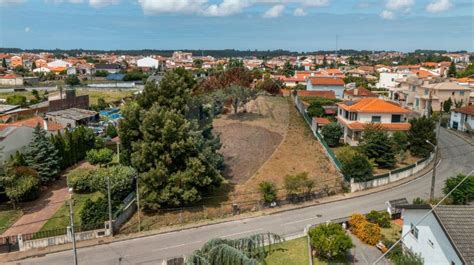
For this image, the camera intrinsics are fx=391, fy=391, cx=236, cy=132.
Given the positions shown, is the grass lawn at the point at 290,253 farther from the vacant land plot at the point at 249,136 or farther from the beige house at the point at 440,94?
the beige house at the point at 440,94

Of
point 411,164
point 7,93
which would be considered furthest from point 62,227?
point 7,93

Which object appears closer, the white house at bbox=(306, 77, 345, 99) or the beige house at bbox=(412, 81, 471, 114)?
the beige house at bbox=(412, 81, 471, 114)

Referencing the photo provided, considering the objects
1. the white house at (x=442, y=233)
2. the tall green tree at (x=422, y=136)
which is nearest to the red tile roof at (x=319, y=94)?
the tall green tree at (x=422, y=136)

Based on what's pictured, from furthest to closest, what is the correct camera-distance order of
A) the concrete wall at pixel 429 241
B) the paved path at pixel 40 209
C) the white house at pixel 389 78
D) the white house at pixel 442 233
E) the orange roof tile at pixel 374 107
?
the white house at pixel 389 78 → the orange roof tile at pixel 374 107 → the paved path at pixel 40 209 → the concrete wall at pixel 429 241 → the white house at pixel 442 233

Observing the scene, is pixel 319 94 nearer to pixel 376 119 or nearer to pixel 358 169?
pixel 376 119

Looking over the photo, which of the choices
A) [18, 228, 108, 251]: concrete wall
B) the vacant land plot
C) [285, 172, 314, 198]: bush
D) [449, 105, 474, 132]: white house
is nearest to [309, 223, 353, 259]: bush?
[285, 172, 314, 198]: bush

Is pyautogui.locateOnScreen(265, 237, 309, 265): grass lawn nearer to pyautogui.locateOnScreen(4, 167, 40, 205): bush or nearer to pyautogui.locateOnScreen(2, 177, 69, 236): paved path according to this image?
pyautogui.locateOnScreen(2, 177, 69, 236): paved path
